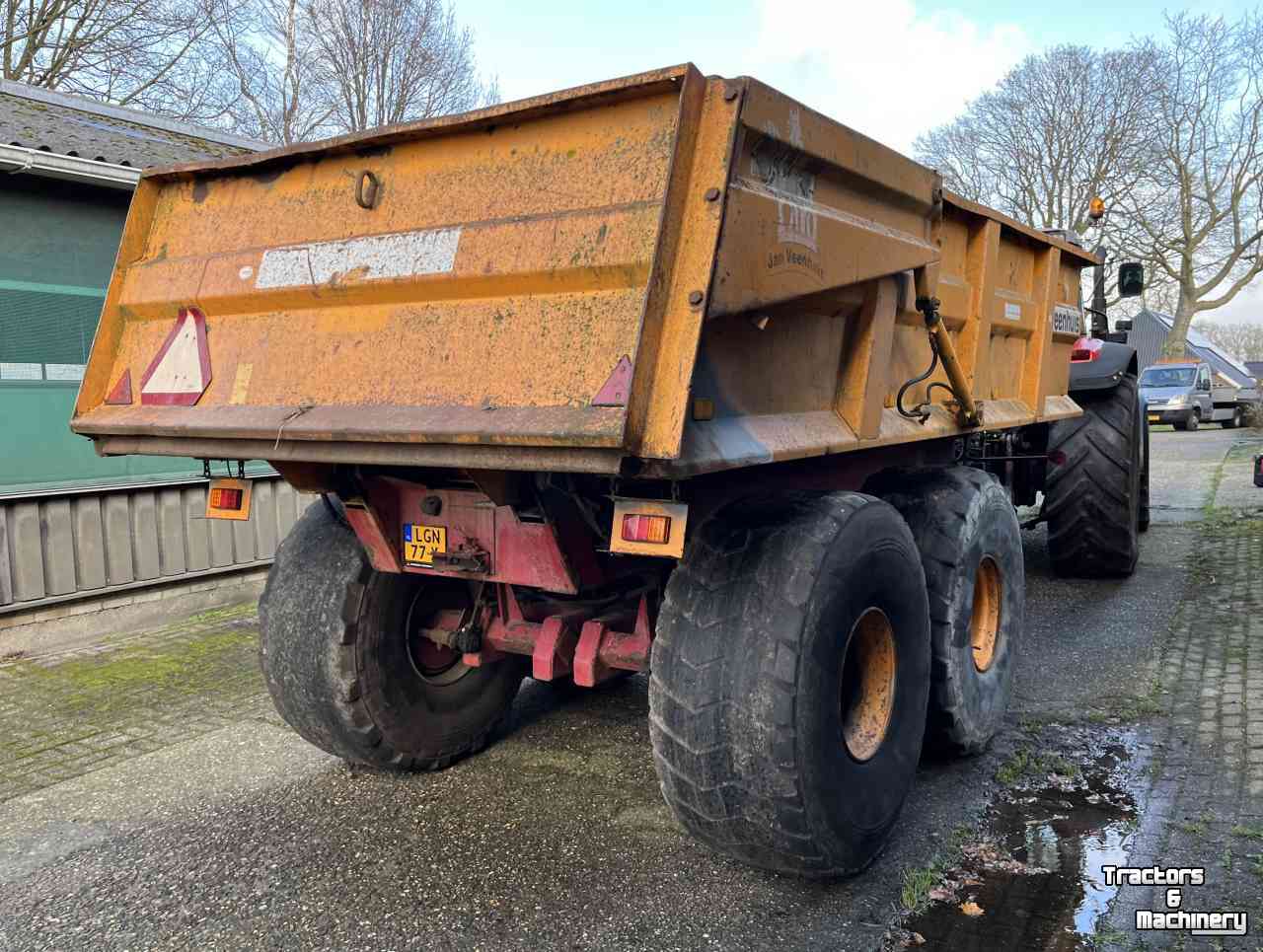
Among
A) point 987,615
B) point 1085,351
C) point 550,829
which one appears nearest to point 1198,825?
Result: point 987,615

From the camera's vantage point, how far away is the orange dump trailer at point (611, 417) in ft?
8.18

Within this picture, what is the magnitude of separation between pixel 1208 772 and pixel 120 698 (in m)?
5.02

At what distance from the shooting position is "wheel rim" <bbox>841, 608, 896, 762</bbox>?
10.3ft

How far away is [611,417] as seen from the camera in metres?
2.34

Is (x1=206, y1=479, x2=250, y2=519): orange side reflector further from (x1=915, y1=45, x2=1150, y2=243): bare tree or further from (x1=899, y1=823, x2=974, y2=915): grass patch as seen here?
(x1=915, y1=45, x2=1150, y2=243): bare tree

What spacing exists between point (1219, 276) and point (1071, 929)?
128 feet

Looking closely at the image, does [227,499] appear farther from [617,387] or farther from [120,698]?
[120,698]

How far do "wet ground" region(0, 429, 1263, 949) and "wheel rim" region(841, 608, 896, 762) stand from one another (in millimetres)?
434

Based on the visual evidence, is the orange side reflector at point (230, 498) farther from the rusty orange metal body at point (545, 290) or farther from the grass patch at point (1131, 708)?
the grass patch at point (1131, 708)

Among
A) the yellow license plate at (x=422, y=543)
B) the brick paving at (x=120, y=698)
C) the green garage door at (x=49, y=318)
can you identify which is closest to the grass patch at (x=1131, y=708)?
the yellow license plate at (x=422, y=543)

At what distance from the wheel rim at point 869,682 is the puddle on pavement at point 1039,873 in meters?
0.50

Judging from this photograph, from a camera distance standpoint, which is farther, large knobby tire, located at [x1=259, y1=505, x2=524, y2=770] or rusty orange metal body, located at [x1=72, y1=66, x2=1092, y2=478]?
large knobby tire, located at [x1=259, y1=505, x2=524, y2=770]

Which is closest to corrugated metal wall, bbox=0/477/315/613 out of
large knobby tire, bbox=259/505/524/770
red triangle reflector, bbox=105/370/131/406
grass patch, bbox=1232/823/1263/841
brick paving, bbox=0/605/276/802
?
brick paving, bbox=0/605/276/802

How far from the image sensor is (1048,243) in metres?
5.14
